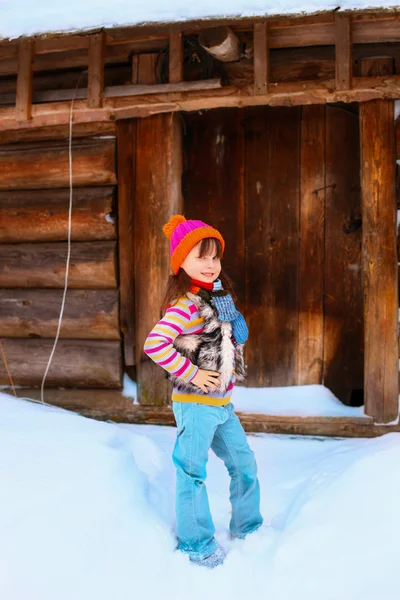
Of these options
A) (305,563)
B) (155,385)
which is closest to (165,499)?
(305,563)

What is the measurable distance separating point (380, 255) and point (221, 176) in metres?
1.32

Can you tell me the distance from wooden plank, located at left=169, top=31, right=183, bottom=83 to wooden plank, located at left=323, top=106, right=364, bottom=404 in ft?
3.71

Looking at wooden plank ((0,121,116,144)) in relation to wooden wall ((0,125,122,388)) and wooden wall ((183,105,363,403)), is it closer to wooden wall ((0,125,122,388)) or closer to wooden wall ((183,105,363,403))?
wooden wall ((0,125,122,388))

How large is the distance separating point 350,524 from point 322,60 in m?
2.81

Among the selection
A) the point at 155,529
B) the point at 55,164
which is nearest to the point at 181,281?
the point at 155,529

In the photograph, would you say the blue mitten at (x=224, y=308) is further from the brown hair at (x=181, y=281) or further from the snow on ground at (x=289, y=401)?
the snow on ground at (x=289, y=401)

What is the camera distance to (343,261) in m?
4.11

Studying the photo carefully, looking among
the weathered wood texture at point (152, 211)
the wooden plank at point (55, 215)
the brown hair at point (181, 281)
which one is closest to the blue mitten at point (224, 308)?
the brown hair at point (181, 281)

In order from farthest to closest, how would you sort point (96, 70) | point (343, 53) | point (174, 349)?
point (96, 70), point (343, 53), point (174, 349)

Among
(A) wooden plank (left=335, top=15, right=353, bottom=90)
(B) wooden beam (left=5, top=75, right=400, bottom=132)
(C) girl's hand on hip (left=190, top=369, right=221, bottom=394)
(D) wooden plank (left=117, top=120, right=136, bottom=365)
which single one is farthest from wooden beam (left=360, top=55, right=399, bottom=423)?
(C) girl's hand on hip (left=190, top=369, right=221, bottom=394)

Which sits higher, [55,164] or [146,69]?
[146,69]

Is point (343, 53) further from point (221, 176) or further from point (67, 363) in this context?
point (67, 363)

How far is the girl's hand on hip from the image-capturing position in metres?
2.25

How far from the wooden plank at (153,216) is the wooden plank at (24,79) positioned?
2.37ft
